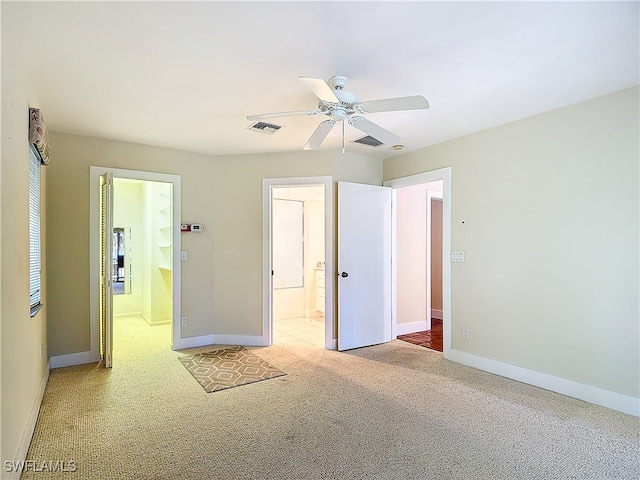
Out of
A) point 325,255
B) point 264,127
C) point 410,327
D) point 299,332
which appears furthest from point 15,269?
Answer: point 410,327

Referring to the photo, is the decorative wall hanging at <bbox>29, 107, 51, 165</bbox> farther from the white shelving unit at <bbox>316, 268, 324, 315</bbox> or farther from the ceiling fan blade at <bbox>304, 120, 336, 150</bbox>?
the white shelving unit at <bbox>316, 268, 324, 315</bbox>

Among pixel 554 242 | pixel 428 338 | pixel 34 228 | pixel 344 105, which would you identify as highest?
pixel 344 105

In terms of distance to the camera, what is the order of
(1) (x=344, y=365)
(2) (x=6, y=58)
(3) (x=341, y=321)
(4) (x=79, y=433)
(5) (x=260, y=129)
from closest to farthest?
(2) (x=6, y=58) → (4) (x=79, y=433) → (5) (x=260, y=129) → (1) (x=344, y=365) → (3) (x=341, y=321)

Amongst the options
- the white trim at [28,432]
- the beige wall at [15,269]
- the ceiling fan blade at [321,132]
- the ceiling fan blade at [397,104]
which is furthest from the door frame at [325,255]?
the beige wall at [15,269]

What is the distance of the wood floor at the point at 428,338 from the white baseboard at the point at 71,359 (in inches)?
146

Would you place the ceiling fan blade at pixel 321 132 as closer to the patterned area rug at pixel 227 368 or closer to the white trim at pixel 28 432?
the patterned area rug at pixel 227 368

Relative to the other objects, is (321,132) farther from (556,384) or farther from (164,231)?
(164,231)

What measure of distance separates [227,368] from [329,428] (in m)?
1.58

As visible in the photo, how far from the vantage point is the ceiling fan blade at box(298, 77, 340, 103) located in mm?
2080

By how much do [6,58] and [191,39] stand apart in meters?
0.97

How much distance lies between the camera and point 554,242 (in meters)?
3.23

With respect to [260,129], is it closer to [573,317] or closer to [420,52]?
[420,52]

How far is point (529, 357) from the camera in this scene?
341cm

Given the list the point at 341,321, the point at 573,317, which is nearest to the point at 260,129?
the point at 341,321
